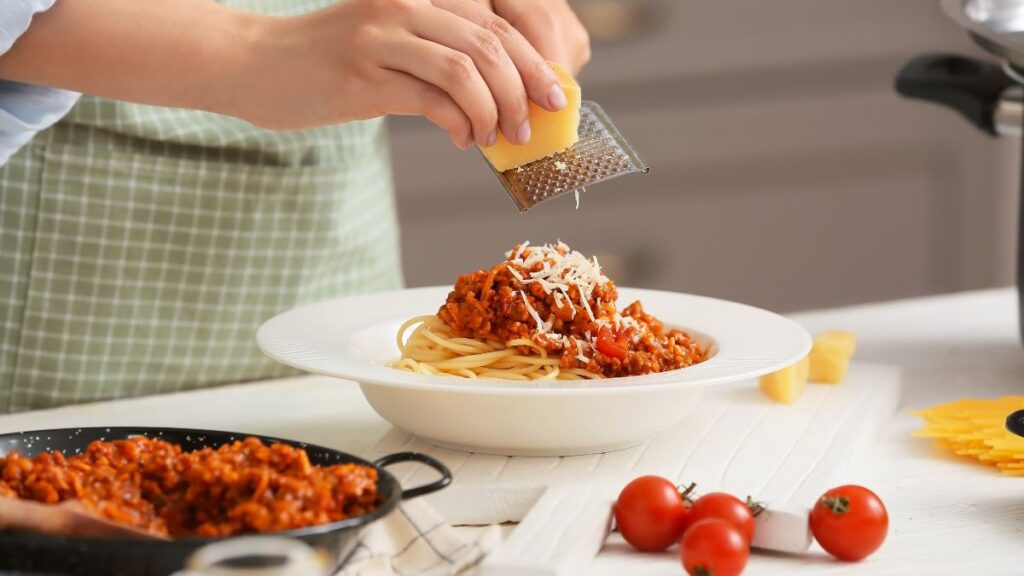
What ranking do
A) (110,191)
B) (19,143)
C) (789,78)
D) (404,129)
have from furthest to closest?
(789,78) < (404,129) < (110,191) < (19,143)

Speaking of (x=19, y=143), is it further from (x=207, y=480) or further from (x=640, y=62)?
(x=640, y=62)

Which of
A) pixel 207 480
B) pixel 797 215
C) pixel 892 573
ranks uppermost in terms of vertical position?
pixel 207 480

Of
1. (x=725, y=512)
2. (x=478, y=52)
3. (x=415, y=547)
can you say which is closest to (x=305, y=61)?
(x=478, y=52)

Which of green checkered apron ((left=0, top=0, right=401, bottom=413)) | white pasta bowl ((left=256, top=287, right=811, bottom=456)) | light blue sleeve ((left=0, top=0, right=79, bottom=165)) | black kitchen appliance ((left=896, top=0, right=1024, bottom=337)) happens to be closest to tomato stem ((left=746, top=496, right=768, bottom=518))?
white pasta bowl ((left=256, top=287, right=811, bottom=456))

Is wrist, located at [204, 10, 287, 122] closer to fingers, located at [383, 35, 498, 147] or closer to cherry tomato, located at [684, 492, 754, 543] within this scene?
fingers, located at [383, 35, 498, 147]

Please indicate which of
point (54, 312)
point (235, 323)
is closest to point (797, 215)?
point (235, 323)

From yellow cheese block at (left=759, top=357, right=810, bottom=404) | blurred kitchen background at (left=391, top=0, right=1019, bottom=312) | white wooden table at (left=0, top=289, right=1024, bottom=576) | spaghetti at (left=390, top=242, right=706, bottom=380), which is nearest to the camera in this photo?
white wooden table at (left=0, top=289, right=1024, bottom=576)

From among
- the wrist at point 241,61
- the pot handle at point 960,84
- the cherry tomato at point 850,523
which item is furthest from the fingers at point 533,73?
the pot handle at point 960,84
